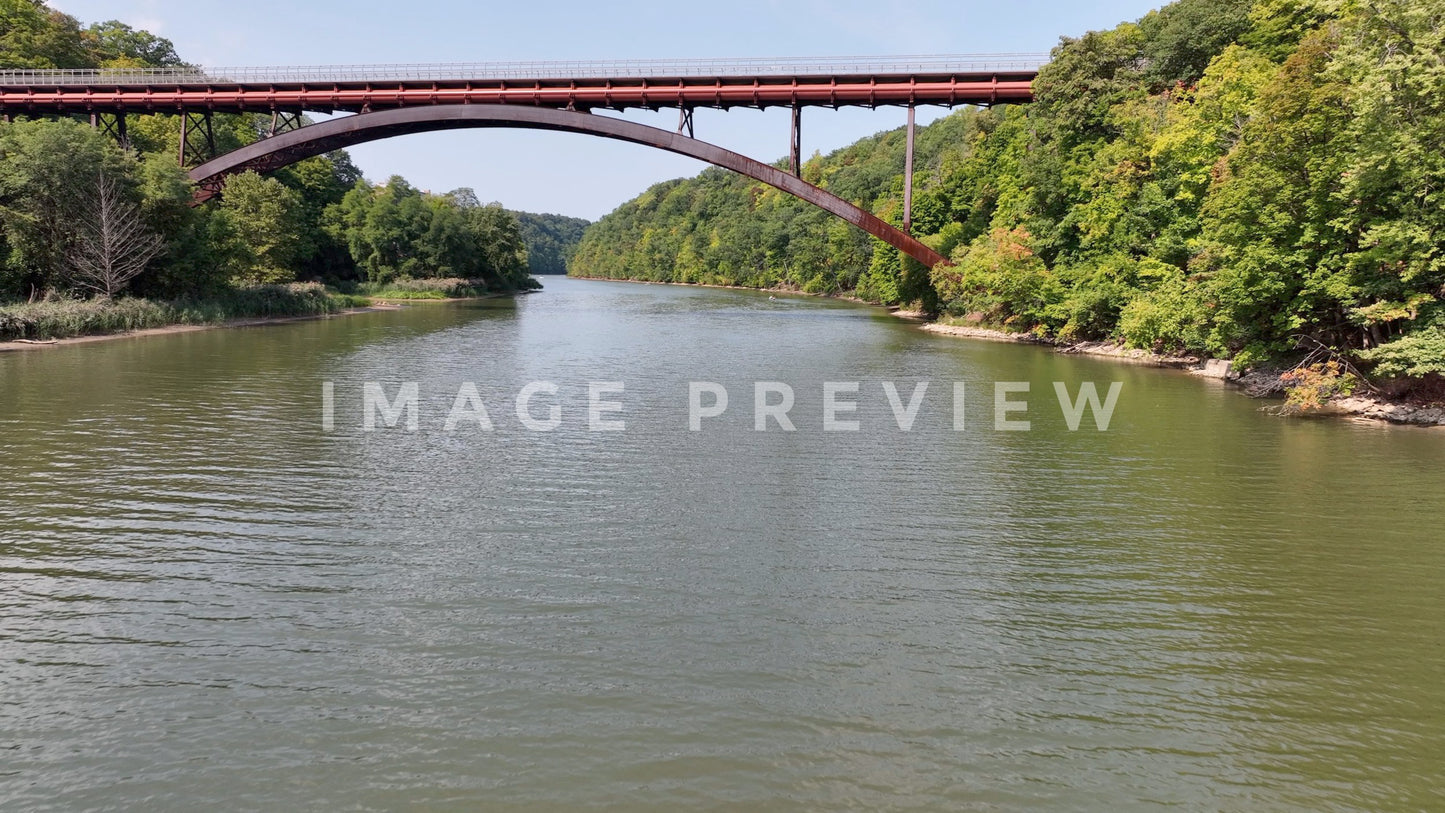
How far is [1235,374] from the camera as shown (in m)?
24.5

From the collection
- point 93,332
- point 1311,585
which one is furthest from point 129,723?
point 93,332

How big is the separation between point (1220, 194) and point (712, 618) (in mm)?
19647

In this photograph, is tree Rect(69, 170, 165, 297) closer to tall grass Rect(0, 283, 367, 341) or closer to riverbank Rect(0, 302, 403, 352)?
tall grass Rect(0, 283, 367, 341)

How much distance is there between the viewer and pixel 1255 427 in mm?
17297

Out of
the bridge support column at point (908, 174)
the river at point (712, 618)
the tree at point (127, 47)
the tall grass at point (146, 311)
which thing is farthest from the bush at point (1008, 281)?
the tree at point (127, 47)

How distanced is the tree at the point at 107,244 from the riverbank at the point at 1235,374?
34869mm

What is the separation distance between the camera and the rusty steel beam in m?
37.5

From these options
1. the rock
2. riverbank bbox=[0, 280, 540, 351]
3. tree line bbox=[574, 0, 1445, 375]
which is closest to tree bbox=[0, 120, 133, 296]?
riverbank bbox=[0, 280, 540, 351]

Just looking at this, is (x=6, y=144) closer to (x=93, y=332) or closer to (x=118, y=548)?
(x=93, y=332)

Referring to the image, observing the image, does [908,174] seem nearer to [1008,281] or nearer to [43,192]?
[1008,281]

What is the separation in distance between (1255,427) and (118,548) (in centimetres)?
1874

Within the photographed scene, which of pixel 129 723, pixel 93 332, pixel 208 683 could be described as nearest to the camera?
pixel 129 723

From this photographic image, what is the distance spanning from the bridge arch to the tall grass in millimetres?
6875

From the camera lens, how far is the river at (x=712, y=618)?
5375mm
